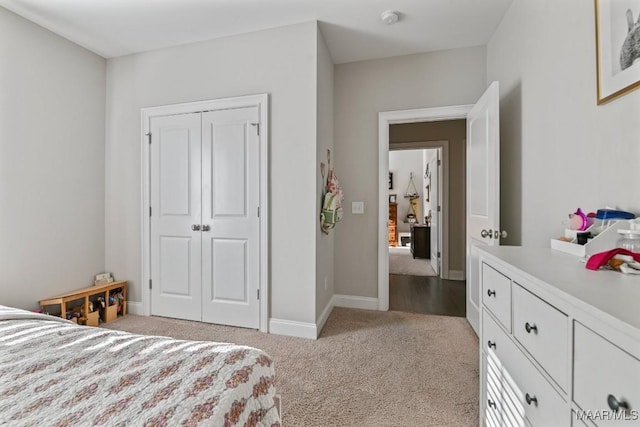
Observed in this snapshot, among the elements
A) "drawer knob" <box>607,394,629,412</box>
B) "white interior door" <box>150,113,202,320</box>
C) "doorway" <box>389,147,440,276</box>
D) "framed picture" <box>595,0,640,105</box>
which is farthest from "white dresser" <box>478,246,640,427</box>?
"doorway" <box>389,147,440,276</box>

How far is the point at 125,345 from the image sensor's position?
96cm

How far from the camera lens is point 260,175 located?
97.2 inches

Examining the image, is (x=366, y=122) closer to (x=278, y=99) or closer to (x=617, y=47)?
(x=278, y=99)

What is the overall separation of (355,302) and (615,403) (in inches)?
101

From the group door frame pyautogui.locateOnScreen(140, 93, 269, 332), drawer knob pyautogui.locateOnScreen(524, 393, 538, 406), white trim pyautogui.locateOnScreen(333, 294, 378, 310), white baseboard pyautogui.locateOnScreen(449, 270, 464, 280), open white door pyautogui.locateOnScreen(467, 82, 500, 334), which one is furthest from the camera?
white baseboard pyautogui.locateOnScreen(449, 270, 464, 280)

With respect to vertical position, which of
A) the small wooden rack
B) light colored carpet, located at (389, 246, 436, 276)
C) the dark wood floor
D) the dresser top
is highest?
the dresser top

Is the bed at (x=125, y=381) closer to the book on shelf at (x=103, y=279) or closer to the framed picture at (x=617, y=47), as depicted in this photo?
the framed picture at (x=617, y=47)

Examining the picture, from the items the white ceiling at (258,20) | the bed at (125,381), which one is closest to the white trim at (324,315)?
the bed at (125,381)

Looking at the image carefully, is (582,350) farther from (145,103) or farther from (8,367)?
(145,103)

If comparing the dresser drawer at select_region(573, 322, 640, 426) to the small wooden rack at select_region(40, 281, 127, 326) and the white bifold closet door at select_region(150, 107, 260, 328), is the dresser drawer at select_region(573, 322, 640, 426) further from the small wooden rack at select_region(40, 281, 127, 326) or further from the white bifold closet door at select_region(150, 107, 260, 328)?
the small wooden rack at select_region(40, 281, 127, 326)

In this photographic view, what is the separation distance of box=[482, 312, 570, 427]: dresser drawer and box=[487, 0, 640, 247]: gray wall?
0.69 metres

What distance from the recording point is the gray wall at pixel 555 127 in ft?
3.72

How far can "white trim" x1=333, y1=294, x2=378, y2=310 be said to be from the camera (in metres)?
2.97

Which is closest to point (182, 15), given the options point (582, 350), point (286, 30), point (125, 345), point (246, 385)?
point (286, 30)
